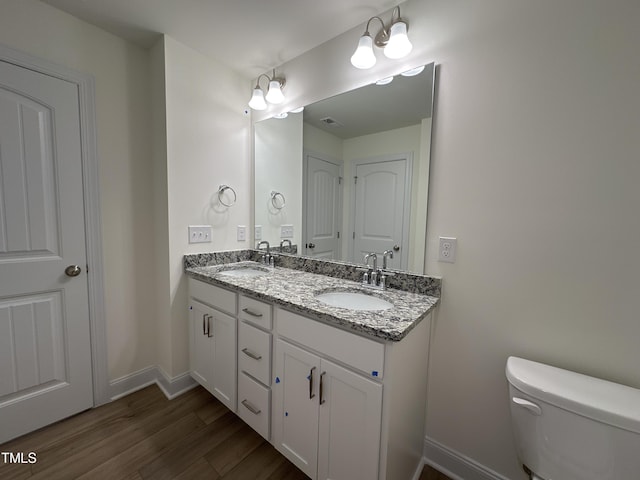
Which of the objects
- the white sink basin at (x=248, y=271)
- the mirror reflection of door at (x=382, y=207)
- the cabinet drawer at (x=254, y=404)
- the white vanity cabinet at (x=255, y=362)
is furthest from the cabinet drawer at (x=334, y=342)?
the white sink basin at (x=248, y=271)

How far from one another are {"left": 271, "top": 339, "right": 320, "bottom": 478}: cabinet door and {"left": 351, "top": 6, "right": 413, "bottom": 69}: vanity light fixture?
1453mm

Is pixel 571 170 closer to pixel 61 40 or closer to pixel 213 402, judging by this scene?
pixel 213 402

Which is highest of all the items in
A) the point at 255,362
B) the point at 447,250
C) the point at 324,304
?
the point at 447,250

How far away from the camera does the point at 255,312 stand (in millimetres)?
1338

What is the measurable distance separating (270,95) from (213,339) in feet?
5.51

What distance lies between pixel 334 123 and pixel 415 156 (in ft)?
2.03

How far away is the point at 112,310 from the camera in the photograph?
172 cm

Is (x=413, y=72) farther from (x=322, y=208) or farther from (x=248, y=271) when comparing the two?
(x=248, y=271)

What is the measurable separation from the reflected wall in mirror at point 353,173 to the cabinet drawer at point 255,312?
0.60 metres

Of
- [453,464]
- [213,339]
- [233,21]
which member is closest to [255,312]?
[213,339]

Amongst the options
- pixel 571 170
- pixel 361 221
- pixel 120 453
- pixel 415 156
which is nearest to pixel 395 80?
pixel 415 156

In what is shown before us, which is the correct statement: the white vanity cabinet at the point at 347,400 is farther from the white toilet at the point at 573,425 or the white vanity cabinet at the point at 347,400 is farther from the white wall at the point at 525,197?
the white toilet at the point at 573,425

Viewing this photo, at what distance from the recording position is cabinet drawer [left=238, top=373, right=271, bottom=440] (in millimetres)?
1317

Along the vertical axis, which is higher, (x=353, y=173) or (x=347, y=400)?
(x=353, y=173)
